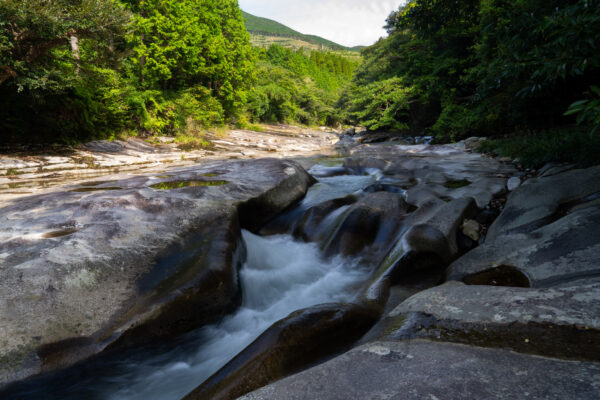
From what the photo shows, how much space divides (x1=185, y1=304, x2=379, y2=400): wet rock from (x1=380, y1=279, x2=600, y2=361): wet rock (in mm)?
316

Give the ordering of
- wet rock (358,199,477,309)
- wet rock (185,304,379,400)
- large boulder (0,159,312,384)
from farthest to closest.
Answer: wet rock (358,199,477,309)
large boulder (0,159,312,384)
wet rock (185,304,379,400)

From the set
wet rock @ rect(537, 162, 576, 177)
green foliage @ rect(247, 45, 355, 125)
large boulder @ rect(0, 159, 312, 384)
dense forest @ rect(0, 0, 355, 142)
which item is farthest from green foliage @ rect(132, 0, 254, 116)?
wet rock @ rect(537, 162, 576, 177)

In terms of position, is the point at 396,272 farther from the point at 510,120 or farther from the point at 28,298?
the point at 510,120

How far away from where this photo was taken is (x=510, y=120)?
29.3 feet

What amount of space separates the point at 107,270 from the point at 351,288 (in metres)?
2.47

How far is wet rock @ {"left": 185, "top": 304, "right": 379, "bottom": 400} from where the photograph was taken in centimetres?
166

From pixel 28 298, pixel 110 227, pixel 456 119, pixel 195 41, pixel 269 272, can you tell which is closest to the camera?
pixel 28 298

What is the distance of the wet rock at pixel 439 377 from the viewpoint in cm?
100

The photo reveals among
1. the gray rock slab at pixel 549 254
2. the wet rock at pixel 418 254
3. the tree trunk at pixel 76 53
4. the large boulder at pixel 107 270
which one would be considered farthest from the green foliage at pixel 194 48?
the gray rock slab at pixel 549 254

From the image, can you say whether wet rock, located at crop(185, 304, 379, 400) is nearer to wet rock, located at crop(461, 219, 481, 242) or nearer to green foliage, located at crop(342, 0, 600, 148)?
green foliage, located at crop(342, 0, 600, 148)

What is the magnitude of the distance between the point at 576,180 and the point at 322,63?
90.4 m

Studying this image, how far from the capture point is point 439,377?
44.2 inches

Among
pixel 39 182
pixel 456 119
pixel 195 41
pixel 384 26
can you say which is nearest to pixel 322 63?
pixel 384 26

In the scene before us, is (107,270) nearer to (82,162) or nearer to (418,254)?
(418,254)
